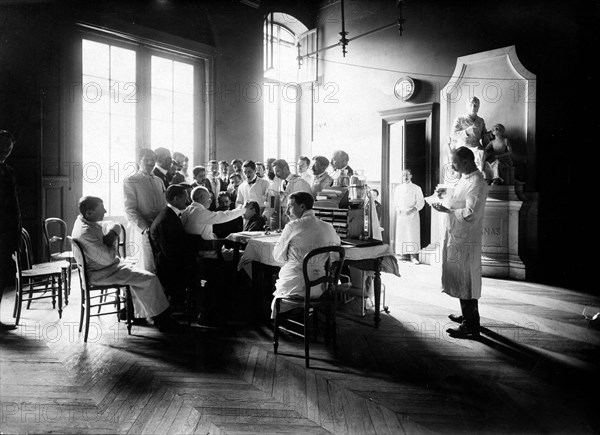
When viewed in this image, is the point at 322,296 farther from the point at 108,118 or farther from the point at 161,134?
the point at 161,134

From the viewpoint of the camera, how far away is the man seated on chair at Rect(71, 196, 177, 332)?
12.3 feet

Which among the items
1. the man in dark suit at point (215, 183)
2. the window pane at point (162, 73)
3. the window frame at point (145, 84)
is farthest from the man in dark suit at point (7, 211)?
the window pane at point (162, 73)

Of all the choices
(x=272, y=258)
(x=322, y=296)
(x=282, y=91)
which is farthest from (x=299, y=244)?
(x=282, y=91)

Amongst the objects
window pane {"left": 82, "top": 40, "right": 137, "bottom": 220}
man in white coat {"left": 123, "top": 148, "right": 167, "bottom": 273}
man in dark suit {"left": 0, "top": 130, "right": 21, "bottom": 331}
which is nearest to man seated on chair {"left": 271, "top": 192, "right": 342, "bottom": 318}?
man in white coat {"left": 123, "top": 148, "right": 167, "bottom": 273}

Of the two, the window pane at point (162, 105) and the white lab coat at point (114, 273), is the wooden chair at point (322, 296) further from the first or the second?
the window pane at point (162, 105)

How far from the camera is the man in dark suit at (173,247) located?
4.01m

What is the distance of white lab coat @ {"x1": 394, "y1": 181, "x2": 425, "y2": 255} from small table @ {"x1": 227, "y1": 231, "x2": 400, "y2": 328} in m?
3.88

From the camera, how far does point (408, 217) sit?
804 cm

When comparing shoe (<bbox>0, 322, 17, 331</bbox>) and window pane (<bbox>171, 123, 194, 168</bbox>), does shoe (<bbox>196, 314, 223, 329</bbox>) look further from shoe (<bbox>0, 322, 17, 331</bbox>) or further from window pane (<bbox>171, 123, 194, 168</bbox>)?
window pane (<bbox>171, 123, 194, 168</bbox>)

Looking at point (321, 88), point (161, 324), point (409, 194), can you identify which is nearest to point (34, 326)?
point (161, 324)

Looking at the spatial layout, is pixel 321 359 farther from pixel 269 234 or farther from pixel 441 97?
pixel 441 97

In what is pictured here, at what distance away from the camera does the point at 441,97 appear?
7875 millimetres

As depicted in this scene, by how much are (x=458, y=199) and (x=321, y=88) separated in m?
6.70

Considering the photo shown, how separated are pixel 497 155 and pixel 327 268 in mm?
4437
